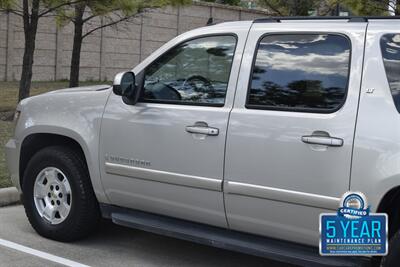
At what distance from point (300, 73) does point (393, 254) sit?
1.35 metres

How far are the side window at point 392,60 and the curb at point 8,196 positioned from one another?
442 cm

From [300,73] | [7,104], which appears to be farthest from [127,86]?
[7,104]

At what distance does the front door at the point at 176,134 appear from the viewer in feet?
14.5

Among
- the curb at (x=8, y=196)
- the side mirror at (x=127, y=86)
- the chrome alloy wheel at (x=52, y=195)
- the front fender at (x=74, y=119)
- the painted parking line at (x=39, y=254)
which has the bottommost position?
the painted parking line at (x=39, y=254)

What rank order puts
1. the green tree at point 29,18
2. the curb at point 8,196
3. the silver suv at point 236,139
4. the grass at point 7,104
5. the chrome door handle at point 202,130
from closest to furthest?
the silver suv at point 236,139
the chrome door handle at point 202,130
the curb at point 8,196
the grass at point 7,104
the green tree at point 29,18

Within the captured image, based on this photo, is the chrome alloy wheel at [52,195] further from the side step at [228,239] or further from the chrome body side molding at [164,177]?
the chrome body side molding at [164,177]

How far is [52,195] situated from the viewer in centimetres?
544

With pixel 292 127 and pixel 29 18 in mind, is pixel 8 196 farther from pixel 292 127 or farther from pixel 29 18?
pixel 29 18

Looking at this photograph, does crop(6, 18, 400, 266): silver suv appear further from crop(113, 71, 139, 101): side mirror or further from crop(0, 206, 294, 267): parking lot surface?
crop(0, 206, 294, 267): parking lot surface

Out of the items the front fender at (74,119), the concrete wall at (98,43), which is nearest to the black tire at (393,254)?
the front fender at (74,119)

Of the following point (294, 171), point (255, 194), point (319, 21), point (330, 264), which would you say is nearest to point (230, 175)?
point (255, 194)

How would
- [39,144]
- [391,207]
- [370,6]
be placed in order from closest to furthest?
1. [391,207]
2. [39,144]
3. [370,6]

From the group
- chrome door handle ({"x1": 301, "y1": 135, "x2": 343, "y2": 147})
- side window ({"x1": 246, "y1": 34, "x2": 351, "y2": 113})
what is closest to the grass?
side window ({"x1": 246, "y1": 34, "x2": 351, "y2": 113})

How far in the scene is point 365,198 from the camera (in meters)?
3.71
